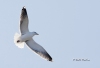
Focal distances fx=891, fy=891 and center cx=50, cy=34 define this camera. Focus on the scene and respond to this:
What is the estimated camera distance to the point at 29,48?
31422mm

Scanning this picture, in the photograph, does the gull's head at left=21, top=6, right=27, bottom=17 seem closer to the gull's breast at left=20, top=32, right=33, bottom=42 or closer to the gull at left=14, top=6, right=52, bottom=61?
the gull at left=14, top=6, right=52, bottom=61

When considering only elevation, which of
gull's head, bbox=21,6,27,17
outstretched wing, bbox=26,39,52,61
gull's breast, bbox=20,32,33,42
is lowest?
outstretched wing, bbox=26,39,52,61

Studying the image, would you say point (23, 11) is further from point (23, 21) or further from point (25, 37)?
point (25, 37)

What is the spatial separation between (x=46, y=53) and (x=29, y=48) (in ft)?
2.05

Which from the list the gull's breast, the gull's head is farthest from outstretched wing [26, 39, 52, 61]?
the gull's head

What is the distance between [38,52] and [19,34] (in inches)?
36.8

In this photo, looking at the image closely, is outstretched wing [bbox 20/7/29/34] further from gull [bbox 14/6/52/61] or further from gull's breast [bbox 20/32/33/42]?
gull's breast [bbox 20/32/33/42]

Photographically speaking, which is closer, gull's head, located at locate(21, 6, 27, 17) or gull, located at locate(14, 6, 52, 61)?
gull, located at locate(14, 6, 52, 61)

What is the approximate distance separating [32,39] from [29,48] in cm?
41

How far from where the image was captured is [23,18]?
31.3 metres

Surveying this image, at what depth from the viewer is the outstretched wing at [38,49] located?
31312mm

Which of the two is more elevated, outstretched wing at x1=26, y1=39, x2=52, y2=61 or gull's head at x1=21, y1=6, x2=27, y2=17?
gull's head at x1=21, y1=6, x2=27, y2=17

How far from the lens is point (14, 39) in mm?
31125

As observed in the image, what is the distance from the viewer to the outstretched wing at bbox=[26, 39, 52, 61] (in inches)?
1233
